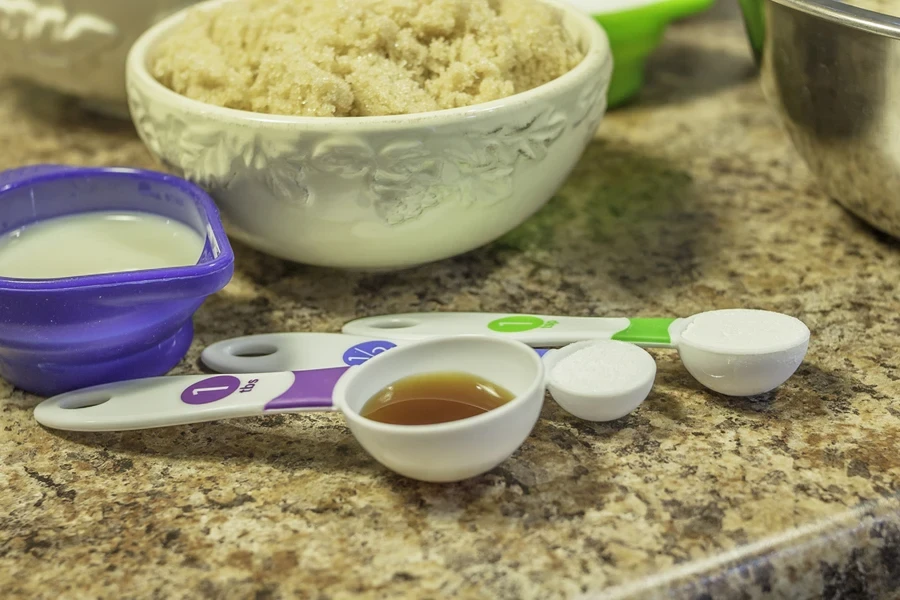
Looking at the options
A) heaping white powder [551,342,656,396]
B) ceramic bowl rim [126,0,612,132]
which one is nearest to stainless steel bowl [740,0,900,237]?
ceramic bowl rim [126,0,612,132]

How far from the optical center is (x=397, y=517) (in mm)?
587

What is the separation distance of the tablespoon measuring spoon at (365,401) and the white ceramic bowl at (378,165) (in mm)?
149

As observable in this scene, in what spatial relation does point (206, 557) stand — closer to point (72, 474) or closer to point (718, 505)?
point (72, 474)

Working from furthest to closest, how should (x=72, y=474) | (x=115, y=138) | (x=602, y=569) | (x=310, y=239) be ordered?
1. (x=115, y=138)
2. (x=310, y=239)
3. (x=72, y=474)
4. (x=602, y=569)

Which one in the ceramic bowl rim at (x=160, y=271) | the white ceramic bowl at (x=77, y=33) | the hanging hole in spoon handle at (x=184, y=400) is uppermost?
the white ceramic bowl at (x=77, y=33)

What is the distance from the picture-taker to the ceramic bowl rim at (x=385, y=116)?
2.25 feet

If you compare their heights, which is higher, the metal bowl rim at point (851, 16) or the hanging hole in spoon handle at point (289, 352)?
the metal bowl rim at point (851, 16)

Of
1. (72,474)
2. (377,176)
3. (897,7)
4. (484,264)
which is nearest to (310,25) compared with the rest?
(377,176)

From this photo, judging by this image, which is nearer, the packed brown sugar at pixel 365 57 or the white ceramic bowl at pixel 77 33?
the packed brown sugar at pixel 365 57

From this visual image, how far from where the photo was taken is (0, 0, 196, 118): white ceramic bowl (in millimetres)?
1038

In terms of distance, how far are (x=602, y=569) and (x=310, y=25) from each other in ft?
1.71

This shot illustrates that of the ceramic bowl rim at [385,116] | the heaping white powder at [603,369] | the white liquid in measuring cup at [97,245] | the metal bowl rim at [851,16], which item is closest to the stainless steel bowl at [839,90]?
the metal bowl rim at [851,16]

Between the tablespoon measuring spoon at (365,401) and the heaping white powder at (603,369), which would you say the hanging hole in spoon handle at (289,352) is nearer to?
the tablespoon measuring spoon at (365,401)

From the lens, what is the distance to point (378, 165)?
71cm
